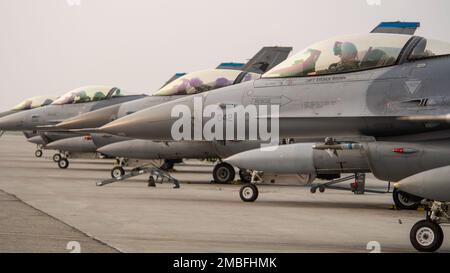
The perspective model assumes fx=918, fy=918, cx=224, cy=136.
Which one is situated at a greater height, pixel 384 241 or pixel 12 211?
pixel 12 211

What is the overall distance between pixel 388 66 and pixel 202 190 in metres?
7.80

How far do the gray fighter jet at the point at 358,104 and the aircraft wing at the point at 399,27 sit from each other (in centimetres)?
381

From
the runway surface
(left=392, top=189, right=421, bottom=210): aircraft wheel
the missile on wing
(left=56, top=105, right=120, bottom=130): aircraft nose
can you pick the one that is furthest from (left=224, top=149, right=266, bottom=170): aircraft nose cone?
(left=56, top=105, right=120, bottom=130): aircraft nose

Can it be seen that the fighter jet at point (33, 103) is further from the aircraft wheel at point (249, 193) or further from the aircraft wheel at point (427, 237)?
the aircraft wheel at point (427, 237)

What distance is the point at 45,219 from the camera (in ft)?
43.9

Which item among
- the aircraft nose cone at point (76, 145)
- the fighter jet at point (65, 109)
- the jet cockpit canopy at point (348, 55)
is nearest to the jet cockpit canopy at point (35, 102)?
the fighter jet at point (65, 109)

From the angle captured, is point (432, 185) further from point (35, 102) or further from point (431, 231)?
point (35, 102)

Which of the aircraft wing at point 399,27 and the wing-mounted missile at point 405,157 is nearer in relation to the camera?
the wing-mounted missile at point 405,157

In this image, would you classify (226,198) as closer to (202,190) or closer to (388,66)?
(202,190)

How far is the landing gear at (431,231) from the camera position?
1077cm

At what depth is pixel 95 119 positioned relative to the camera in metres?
25.5

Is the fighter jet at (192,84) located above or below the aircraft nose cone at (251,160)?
above
